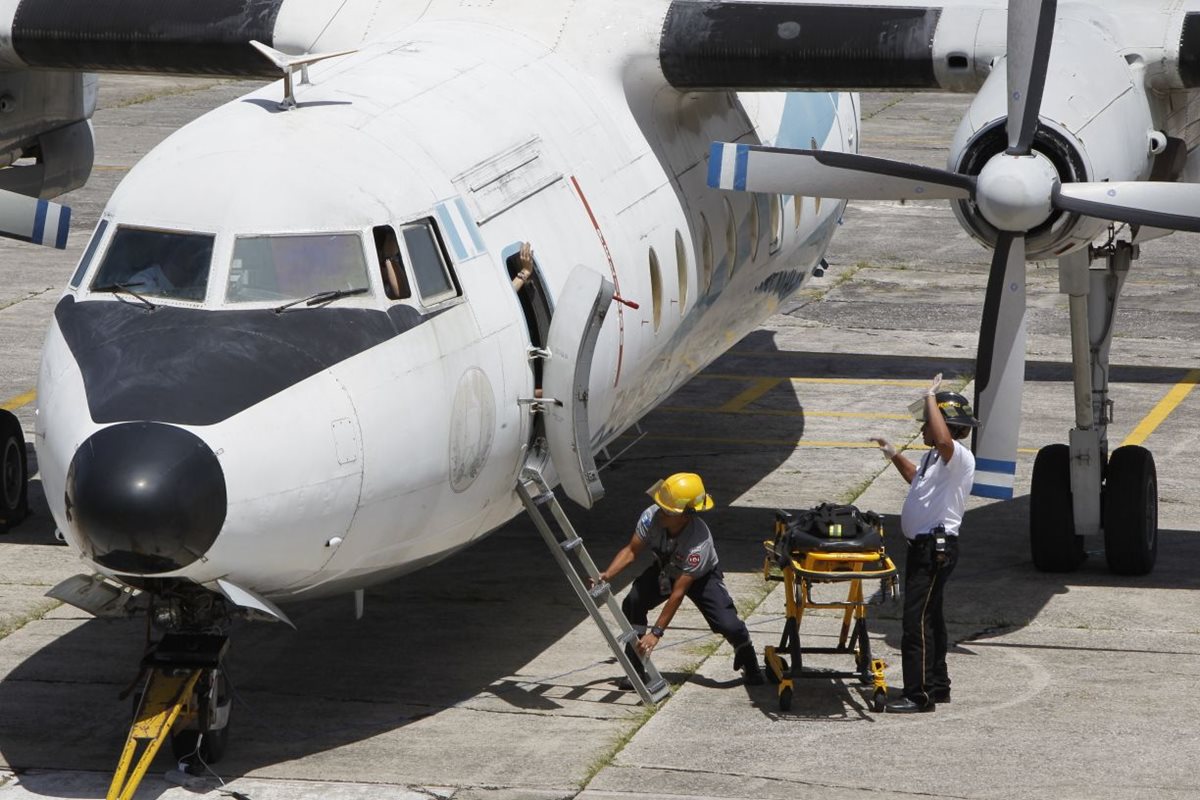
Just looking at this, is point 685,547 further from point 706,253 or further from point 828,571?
point 706,253

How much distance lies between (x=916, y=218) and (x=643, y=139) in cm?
1861

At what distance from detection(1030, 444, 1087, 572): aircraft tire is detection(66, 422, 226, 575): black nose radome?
7894 mm

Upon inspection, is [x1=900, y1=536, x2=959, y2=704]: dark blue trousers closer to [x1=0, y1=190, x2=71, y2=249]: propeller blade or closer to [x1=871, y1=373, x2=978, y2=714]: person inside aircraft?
[x1=871, y1=373, x2=978, y2=714]: person inside aircraft

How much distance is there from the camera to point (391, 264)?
38.3 feet

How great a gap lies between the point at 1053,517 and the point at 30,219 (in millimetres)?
8590

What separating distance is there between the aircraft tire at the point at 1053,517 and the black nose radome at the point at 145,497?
7.89m

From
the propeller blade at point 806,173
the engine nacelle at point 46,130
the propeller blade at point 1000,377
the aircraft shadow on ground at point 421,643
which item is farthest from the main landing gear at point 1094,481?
the engine nacelle at point 46,130

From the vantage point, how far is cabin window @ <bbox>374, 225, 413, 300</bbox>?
11.6 m

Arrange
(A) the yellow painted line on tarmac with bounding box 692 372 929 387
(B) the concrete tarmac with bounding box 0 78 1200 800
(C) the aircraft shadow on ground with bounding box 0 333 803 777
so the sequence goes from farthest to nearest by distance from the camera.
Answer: (A) the yellow painted line on tarmac with bounding box 692 372 929 387 → (C) the aircraft shadow on ground with bounding box 0 333 803 777 → (B) the concrete tarmac with bounding box 0 78 1200 800

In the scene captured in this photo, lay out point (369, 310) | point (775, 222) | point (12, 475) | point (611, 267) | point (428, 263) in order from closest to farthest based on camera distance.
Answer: point (369, 310) → point (428, 263) → point (611, 267) → point (12, 475) → point (775, 222)

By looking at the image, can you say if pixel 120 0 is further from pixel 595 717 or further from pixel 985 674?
pixel 985 674

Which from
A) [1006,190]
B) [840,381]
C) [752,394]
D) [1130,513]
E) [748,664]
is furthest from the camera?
[840,381]

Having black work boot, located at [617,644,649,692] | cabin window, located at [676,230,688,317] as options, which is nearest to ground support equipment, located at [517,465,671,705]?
black work boot, located at [617,644,649,692]

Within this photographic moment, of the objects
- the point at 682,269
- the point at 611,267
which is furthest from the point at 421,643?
the point at 682,269
